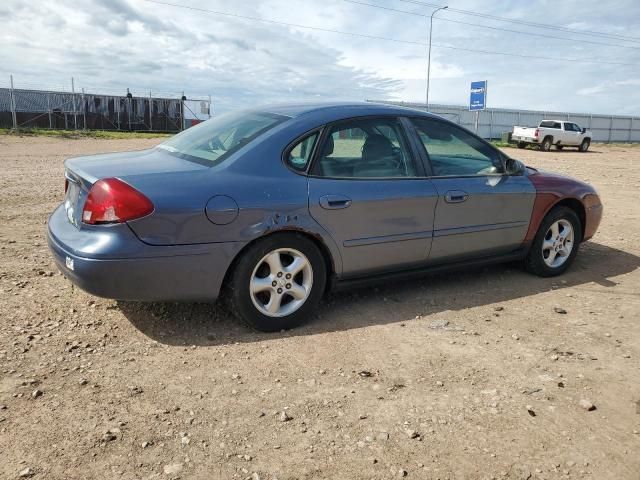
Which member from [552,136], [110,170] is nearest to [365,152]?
[110,170]

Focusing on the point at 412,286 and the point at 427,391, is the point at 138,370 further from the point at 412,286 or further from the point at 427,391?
the point at 412,286

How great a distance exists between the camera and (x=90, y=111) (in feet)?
107

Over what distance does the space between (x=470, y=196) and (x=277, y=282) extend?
1818 mm

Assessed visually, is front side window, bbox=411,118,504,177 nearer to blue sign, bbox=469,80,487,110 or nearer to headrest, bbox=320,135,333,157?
headrest, bbox=320,135,333,157

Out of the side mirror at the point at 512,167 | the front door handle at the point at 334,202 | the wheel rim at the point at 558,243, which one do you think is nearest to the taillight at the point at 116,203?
the front door handle at the point at 334,202

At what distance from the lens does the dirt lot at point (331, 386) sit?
96.7 inches

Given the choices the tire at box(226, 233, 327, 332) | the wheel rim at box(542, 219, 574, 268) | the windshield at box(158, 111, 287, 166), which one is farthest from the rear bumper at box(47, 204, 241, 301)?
the wheel rim at box(542, 219, 574, 268)

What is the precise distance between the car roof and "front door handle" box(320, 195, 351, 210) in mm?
659

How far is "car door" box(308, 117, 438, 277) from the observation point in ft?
12.7

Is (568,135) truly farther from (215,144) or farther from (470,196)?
(215,144)

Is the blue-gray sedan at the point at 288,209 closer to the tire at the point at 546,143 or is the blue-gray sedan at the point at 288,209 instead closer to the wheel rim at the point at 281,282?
the wheel rim at the point at 281,282

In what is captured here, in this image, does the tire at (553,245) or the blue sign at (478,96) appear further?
the blue sign at (478,96)

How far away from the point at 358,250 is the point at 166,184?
4.65 ft

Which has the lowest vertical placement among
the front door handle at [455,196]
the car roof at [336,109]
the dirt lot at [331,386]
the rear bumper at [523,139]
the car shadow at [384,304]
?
the dirt lot at [331,386]
